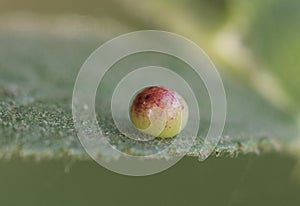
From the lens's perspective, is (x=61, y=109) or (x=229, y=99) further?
(x=229, y=99)

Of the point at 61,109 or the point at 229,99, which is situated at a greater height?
the point at 229,99

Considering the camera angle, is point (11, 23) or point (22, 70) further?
point (11, 23)

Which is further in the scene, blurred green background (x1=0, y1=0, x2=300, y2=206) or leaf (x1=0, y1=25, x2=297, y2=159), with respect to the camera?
blurred green background (x1=0, y1=0, x2=300, y2=206)

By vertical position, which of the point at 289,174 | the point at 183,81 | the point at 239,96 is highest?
the point at 183,81

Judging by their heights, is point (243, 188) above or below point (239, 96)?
below

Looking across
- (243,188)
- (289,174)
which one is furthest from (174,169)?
(289,174)

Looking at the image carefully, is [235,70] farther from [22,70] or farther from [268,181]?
[22,70]

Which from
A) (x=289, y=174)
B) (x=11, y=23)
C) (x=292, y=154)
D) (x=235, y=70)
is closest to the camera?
(x=292, y=154)

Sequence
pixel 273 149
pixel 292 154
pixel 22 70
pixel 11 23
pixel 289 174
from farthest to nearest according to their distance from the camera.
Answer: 1. pixel 11 23
2. pixel 22 70
3. pixel 289 174
4. pixel 292 154
5. pixel 273 149

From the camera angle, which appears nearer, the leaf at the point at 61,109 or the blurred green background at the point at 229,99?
the leaf at the point at 61,109
